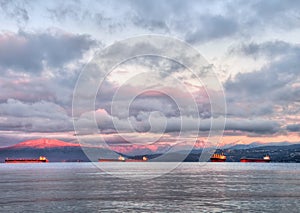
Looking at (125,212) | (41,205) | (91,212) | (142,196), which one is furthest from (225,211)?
(41,205)

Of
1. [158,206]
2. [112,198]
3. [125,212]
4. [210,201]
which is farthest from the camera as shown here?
[112,198]

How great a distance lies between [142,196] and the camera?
83.8 m

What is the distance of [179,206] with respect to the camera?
68438 millimetres

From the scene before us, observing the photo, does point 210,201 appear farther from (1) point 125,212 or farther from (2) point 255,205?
(1) point 125,212

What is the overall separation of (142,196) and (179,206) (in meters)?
16.8

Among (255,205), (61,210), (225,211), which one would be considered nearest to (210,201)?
(255,205)

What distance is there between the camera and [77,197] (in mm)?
83688

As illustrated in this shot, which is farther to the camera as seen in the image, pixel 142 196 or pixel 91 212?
pixel 142 196

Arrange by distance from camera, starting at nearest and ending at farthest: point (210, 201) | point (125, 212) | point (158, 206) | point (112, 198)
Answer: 1. point (125, 212)
2. point (158, 206)
3. point (210, 201)
4. point (112, 198)

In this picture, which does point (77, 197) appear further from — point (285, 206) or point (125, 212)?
point (285, 206)

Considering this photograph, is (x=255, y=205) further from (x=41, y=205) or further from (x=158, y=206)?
(x=41, y=205)

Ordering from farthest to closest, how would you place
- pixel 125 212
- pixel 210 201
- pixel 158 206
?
1. pixel 210 201
2. pixel 158 206
3. pixel 125 212

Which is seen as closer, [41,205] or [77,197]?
[41,205]

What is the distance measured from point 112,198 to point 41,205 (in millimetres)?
14644
